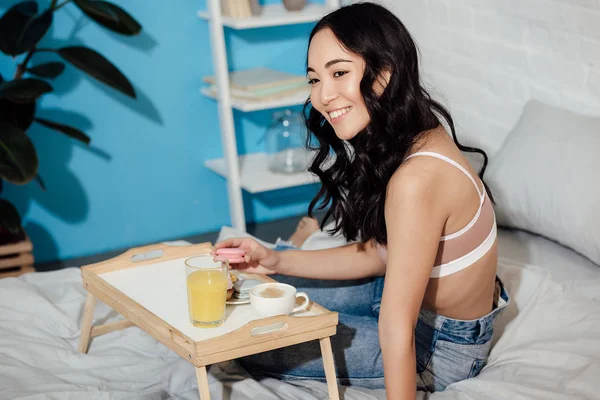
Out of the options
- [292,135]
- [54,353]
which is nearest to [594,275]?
[54,353]

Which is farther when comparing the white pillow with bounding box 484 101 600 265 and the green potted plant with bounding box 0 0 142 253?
the green potted plant with bounding box 0 0 142 253

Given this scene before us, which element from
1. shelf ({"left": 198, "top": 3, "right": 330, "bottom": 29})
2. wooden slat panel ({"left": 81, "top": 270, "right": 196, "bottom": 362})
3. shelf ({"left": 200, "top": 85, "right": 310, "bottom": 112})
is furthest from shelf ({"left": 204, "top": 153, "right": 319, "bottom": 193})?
wooden slat panel ({"left": 81, "top": 270, "right": 196, "bottom": 362})

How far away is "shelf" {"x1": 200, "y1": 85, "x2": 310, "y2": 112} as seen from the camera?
9.90 ft

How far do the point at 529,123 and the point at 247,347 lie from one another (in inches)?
48.5

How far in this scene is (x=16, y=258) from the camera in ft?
Result: 9.21

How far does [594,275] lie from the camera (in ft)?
6.50

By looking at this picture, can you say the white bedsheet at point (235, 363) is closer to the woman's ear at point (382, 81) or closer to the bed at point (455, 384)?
the bed at point (455, 384)

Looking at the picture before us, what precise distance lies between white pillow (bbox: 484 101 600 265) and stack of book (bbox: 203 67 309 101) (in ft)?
3.46

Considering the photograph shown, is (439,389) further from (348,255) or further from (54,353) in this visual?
(54,353)

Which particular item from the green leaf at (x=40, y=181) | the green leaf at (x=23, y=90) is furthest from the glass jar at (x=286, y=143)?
the green leaf at (x=23, y=90)

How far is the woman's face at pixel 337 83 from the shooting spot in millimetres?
1441

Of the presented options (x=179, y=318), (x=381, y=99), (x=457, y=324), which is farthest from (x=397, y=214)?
(x=179, y=318)

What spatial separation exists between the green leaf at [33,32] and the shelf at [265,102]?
686 mm

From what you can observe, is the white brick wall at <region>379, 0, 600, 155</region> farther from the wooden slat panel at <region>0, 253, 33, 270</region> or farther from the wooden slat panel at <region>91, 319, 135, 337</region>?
the wooden slat panel at <region>0, 253, 33, 270</region>
